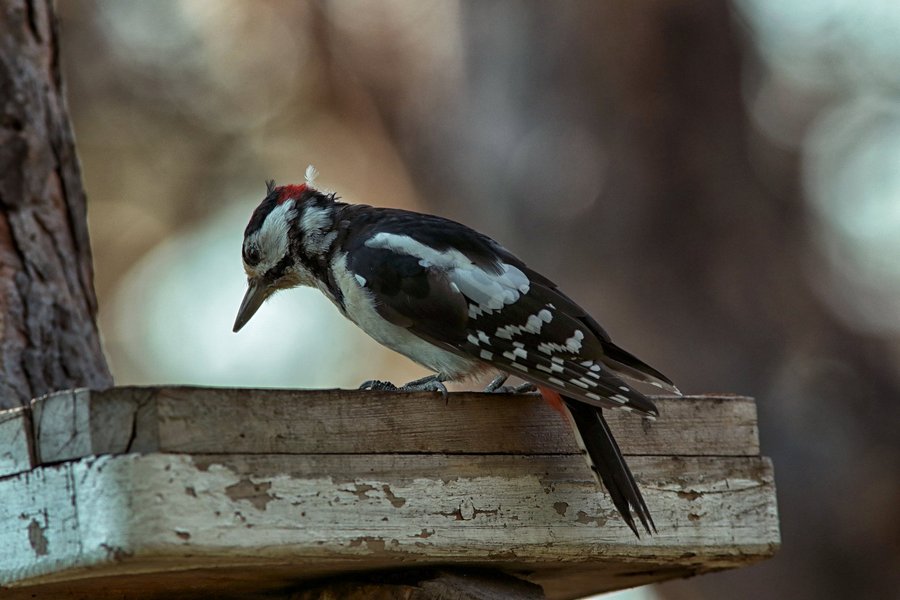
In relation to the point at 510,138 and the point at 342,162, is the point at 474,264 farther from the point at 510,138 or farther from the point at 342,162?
the point at 342,162

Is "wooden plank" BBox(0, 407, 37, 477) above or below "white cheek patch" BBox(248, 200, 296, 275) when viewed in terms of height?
below

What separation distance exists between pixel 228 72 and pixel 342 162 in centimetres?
84

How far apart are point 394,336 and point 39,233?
129cm

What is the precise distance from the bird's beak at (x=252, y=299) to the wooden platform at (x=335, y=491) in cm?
112

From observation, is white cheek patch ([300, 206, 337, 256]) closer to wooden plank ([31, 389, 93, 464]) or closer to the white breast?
the white breast

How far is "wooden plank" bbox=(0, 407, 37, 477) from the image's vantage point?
6.88 ft

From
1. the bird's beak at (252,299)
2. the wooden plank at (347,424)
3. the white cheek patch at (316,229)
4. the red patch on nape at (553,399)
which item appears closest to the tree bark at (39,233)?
the bird's beak at (252,299)

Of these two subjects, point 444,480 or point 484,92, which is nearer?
point 444,480

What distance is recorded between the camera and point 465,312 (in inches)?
109

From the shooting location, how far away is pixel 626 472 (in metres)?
2.37

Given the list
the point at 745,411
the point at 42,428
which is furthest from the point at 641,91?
the point at 42,428

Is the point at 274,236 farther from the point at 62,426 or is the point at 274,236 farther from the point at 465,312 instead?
A: the point at 62,426

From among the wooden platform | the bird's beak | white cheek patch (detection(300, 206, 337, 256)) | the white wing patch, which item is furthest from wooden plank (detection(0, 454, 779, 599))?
the bird's beak

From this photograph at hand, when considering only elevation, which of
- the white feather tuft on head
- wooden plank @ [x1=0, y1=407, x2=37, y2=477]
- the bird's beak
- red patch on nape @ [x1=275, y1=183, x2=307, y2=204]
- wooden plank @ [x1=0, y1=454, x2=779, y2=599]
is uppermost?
the white feather tuft on head
